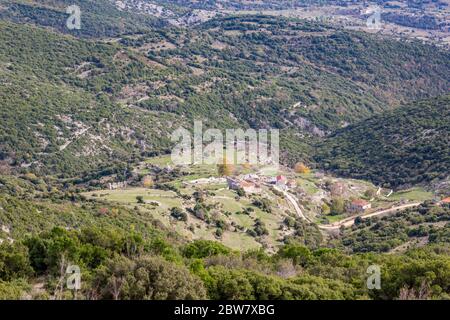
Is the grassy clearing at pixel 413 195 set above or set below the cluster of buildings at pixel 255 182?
below

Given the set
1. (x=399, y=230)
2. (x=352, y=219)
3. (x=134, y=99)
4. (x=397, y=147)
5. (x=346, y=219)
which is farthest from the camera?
(x=134, y=99)

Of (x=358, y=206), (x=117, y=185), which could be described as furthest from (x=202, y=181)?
(x=358, y=206)

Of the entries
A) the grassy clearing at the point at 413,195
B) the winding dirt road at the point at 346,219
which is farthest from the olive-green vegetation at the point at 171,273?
the grassy clearing at the point at 413,195

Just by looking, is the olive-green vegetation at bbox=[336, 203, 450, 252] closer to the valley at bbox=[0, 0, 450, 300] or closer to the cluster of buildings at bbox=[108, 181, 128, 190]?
the valley at bbox=[0, 0, 450, 300]

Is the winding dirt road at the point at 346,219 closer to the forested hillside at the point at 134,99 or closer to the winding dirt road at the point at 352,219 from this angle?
the winding dirt road at the point at 352,219

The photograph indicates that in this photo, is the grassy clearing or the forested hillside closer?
the grassy clearing

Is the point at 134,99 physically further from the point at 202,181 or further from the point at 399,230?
the point at 399,230

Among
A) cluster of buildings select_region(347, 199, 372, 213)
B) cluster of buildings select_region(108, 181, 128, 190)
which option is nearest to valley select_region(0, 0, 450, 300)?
cluster of buildings select_region(347, 199, 372, 213)

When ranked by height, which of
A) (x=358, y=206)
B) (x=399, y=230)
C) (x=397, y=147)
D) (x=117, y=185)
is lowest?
(x=399, y=230)
